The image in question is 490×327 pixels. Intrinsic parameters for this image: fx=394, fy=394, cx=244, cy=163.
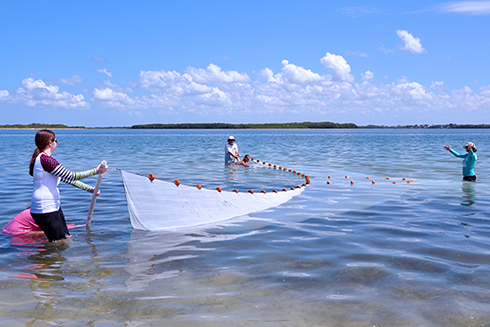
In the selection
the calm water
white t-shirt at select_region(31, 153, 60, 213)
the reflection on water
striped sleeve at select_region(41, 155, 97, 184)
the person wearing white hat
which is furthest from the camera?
the person wearing white hat

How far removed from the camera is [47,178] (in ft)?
21.6

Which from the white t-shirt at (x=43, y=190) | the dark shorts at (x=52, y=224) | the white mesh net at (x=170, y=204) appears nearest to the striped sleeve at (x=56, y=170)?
the white t-shirt at (x=43, y=190)

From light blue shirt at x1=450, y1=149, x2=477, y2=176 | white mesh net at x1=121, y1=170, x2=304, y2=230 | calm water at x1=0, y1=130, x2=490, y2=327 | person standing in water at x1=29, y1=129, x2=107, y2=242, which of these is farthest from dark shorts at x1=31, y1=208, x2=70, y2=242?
light blue shirt at x1=450, y1=149, x2=477, y2=176

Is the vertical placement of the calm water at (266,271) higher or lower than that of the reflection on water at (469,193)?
lower

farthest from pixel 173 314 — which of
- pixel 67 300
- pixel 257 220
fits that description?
pixel 257 220

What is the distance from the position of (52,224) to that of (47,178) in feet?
2.89

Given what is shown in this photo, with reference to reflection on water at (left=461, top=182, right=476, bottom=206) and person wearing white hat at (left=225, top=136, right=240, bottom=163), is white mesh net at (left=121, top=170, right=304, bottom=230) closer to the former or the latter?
reflection on water at (left=461, top=182, right=476, bottom=206)

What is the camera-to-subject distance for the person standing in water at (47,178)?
644 centimetres

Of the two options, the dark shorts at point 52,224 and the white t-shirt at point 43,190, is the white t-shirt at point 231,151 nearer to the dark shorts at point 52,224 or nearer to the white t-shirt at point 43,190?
the dark shorts at point 52,224

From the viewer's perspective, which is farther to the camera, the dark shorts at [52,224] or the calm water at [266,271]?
the dark shorts at [52,224]

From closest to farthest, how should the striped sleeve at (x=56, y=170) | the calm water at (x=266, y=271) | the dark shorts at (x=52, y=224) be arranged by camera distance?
the calm water at (x=266, y=271) → the striped sleeve at (x=56, y=170) → the dark shorts at (x=52, y=224)

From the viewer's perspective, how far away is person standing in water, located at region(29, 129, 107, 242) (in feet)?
21.1

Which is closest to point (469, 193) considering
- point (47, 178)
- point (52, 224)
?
point (52, 224)

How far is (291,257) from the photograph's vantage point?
6.77 m
